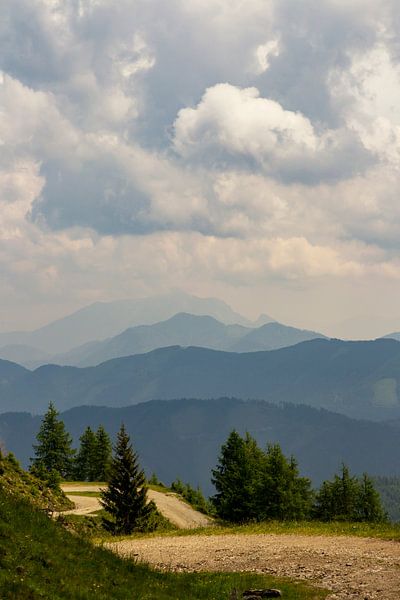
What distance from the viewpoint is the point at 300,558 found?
2236 cm

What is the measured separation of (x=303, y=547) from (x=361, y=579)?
22.3 feet

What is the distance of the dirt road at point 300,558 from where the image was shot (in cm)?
→ 1779

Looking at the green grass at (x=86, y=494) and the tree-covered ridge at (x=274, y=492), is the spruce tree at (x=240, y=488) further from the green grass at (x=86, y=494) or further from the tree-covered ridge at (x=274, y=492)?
the green grass at (x=86, y=494)

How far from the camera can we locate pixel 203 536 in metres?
31.4

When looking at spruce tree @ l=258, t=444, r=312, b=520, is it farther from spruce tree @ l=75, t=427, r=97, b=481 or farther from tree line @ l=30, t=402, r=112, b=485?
spruce tree @ l=75, t=427, r=97, b=481

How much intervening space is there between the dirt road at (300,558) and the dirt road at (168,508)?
73.8 feet

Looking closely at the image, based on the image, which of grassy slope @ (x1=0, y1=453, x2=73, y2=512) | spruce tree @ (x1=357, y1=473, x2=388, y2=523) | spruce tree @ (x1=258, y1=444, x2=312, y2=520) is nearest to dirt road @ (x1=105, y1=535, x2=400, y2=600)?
grassy slope @ (x1=0, y1=453, x2=73, y2=512)

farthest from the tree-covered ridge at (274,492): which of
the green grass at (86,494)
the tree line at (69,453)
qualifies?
the tree line at (69,453)

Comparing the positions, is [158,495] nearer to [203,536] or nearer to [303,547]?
[203,536]

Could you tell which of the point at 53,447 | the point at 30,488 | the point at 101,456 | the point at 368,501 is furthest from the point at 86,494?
the point at 368,501

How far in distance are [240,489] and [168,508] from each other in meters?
9.47

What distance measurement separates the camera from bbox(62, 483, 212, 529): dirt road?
52919 mm

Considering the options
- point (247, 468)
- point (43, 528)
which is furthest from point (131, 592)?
point (247, 468)

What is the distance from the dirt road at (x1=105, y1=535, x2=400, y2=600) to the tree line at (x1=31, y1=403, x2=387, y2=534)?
9270 mm
